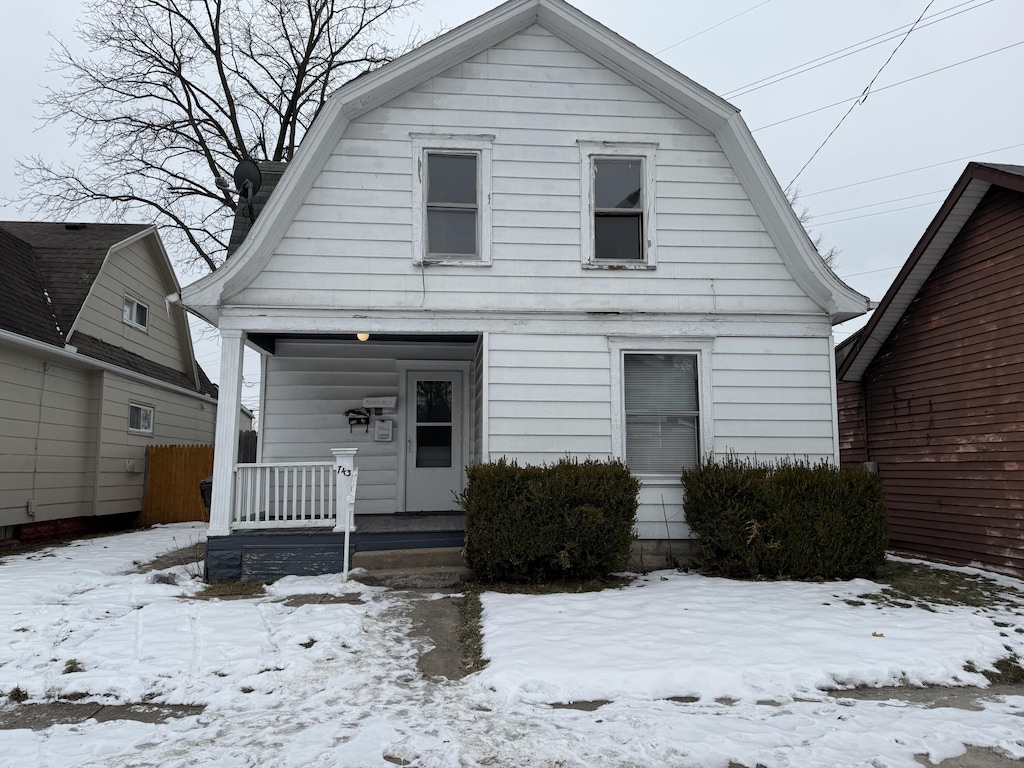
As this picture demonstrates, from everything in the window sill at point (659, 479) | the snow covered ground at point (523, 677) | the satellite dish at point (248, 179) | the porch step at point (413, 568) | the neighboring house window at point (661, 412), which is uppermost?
the satellite dish at point (248, 179)

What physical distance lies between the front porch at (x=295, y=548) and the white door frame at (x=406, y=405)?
1877mm

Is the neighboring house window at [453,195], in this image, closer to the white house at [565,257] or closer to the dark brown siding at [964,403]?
the white house at [565,257]

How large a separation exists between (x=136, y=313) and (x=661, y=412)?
38.1 feet

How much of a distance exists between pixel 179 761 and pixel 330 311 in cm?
501

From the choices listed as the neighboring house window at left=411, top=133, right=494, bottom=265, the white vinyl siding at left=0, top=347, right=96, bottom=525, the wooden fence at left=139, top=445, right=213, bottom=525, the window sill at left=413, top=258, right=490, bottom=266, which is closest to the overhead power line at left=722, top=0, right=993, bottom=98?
the neighboring house window at left=411, top=133, right=494, bottom=265

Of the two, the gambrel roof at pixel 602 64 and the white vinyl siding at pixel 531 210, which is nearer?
the gambrel roof at pixel 602 64

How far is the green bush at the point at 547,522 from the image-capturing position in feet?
21.7

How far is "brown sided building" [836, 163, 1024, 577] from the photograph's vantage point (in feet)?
25.4

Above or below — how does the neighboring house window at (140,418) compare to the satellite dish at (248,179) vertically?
below

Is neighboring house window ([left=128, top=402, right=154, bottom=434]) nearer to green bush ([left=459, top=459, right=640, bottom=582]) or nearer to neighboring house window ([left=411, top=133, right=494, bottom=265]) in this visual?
neighboring house window ([left=411, top=133, right=494, bottom=265])

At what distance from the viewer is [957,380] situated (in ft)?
28.1

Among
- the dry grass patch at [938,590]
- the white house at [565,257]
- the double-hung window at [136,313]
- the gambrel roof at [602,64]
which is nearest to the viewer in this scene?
the dry grass patch at [938,590]

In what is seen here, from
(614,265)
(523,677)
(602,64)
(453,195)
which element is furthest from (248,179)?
(523,677)

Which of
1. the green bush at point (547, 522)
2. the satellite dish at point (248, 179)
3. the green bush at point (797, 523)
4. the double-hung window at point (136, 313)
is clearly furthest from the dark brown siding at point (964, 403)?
the double-hung window at point (136, 313)
